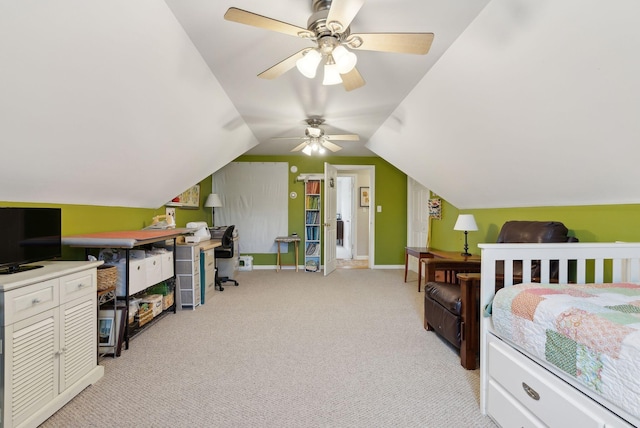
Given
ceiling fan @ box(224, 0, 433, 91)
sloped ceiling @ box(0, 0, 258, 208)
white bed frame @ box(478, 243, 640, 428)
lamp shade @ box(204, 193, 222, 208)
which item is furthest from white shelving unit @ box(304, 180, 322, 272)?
white bed frame @ box(478, 243, 640, 428)

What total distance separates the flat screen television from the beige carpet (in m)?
0.90

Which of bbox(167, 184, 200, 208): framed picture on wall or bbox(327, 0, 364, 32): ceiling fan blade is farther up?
bbox(327, 0, 364, 32): ceiling fan blade

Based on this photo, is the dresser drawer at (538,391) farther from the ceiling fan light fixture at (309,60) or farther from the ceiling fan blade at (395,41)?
the ceiling fan light fixture at (309,60)

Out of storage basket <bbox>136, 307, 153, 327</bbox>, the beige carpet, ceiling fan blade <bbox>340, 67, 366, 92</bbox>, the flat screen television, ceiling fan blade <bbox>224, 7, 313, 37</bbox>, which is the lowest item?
the beige carpet

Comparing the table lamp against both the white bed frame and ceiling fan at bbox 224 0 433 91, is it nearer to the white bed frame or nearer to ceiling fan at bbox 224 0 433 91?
the white bed frame

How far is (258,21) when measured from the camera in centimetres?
146

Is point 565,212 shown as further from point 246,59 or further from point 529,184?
point 246,59

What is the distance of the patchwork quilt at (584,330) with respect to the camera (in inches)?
39.2

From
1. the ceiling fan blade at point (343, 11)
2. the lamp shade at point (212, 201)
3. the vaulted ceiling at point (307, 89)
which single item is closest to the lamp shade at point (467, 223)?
the vaulted ceiling at point (307, 89)

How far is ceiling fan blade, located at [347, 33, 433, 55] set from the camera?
154cm

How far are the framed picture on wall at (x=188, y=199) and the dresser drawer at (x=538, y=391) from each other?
413 centimetres

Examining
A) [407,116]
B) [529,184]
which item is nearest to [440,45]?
[407,116]

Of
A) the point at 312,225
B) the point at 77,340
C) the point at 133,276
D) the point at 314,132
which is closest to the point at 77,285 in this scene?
the point at 77,340

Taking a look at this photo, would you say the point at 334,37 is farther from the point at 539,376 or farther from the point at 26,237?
the point at 26,237
